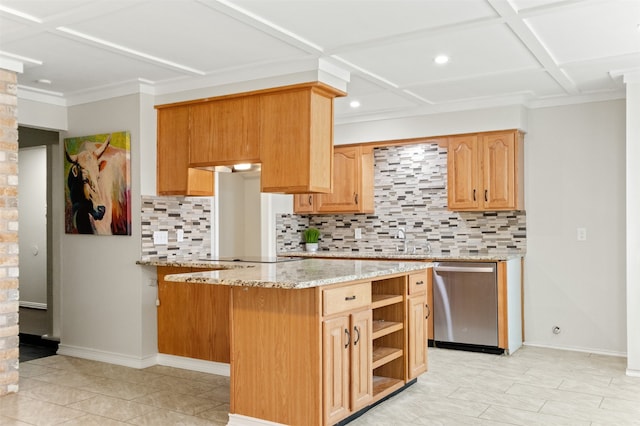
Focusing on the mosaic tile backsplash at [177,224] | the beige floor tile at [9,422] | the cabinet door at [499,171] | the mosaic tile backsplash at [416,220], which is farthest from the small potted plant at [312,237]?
the beige floor tile at [9,422]

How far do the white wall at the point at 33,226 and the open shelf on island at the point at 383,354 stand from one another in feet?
14.7

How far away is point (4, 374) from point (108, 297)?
1121mm

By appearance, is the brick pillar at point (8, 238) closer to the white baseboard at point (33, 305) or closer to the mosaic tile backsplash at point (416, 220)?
the white baseboard at point (33, 305)

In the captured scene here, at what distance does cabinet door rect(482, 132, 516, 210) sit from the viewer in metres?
5.64

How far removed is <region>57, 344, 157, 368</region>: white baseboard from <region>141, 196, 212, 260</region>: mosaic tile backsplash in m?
0.87

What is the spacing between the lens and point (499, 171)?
18.7ft

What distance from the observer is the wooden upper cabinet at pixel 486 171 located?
18.5 ft

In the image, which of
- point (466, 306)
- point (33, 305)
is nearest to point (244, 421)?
point (466, 306)

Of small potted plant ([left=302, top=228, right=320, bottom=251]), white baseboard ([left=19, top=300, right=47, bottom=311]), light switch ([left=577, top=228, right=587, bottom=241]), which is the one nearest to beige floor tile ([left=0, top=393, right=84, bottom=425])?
white baseboard ([left=19, top=300, right=47, bottom=311])

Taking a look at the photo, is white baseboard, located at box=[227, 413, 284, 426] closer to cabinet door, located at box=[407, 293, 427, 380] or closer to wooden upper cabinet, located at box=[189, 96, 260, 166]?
cabinet door, located at box=[407, 293, 427, 380]

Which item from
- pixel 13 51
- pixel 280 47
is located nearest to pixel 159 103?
pixel 13 51

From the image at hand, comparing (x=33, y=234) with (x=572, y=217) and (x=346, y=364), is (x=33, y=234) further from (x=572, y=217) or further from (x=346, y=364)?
(x=572, y=217)

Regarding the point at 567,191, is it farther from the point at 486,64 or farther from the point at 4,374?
the point at 4,374

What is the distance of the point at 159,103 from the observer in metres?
5.08
